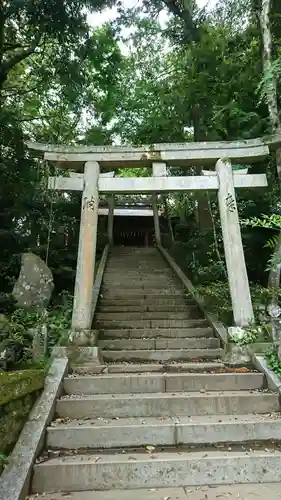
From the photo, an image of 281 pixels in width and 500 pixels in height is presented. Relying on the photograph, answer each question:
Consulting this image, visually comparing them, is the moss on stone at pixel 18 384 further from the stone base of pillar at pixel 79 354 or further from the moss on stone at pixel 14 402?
the stone base of pillar at pixel 79 354

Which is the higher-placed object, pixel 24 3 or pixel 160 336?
pixel 24 3

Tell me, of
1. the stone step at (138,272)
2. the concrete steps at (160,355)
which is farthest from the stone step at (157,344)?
the stone step at (138,272)

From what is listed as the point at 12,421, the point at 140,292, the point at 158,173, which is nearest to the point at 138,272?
the point at 140,292

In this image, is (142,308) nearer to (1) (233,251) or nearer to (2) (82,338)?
(2) (82,338)

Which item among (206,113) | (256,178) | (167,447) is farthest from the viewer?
(206,113)

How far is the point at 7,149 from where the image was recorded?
9633 mm

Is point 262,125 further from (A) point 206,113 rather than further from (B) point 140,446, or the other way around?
(B) point 140,446

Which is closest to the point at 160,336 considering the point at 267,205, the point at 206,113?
the point at 267,205

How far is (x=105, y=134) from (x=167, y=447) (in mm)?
10770

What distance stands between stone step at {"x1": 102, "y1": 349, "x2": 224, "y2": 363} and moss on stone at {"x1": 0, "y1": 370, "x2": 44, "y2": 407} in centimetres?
170

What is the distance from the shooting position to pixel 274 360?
501 centimetres

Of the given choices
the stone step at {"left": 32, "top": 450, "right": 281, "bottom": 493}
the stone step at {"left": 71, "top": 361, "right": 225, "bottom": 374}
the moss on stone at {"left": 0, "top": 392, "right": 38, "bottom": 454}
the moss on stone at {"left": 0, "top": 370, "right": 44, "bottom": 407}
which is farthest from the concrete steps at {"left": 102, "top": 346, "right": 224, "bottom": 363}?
the stone step at {"left": 32, "top": 450, "right": 281, "bottom": 493}

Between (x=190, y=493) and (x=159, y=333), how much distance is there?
11.6 feet

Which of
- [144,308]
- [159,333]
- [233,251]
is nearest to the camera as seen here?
[233,251]
